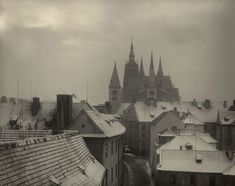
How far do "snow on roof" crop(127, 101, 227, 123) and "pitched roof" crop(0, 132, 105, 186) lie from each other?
176 feet

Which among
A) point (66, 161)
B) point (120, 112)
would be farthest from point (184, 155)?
point (120, 112)

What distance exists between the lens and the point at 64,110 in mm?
36500

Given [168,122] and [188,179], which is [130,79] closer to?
[168,122]

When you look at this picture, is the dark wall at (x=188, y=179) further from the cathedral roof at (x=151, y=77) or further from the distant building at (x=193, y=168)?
the cathedral roof at (x=151, y=77)

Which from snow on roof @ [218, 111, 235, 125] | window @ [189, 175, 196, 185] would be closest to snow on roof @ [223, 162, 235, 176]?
window @ [189, 175, 196, 185]

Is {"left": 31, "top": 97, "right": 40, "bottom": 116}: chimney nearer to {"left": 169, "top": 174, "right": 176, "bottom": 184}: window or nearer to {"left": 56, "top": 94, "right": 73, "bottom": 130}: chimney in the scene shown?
{"left": 56, "top": 94, "right": 73, "bottom": 130}: chimney

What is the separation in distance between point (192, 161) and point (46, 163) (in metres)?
23.6

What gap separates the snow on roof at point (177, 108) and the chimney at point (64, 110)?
41732mm

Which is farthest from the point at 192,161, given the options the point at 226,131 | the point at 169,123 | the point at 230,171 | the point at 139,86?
the point at 139,86

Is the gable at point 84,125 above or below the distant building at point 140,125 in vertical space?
above

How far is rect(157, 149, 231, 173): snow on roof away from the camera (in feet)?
123

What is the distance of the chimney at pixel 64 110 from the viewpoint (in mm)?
36312

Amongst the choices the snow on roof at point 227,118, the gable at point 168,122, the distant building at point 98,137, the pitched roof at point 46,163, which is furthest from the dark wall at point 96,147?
the gable at point 168,122

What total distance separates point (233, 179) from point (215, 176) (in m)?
2.43
